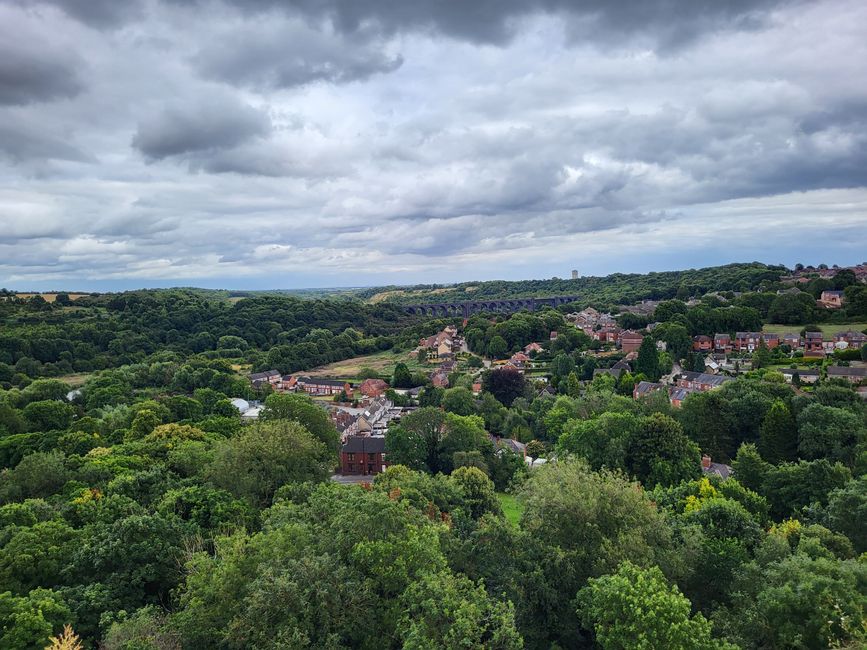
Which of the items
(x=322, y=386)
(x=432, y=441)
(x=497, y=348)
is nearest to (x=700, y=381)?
(x=432, y=441)

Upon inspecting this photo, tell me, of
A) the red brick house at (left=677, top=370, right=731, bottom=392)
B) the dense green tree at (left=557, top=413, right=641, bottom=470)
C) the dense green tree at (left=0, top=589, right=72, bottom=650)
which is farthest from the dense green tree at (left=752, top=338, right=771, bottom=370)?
the dense green tree at (left=0, top=589, right=72, bottom=650)

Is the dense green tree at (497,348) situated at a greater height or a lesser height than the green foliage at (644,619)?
lesser

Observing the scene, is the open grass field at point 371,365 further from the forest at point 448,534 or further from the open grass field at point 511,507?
the open grass field at point 511,507

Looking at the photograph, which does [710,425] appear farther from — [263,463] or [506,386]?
[263,463]

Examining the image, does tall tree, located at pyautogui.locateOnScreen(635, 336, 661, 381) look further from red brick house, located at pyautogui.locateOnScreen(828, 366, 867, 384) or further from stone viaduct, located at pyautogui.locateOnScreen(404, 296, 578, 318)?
stone viaduct, located at pyautogui.locateOnScreen(404, 296, 578, 318)

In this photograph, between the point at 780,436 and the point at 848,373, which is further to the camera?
the point at 848,373

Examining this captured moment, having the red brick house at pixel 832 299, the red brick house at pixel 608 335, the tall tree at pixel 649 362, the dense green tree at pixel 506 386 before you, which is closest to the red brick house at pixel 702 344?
the red brick house at pixel 608 335
